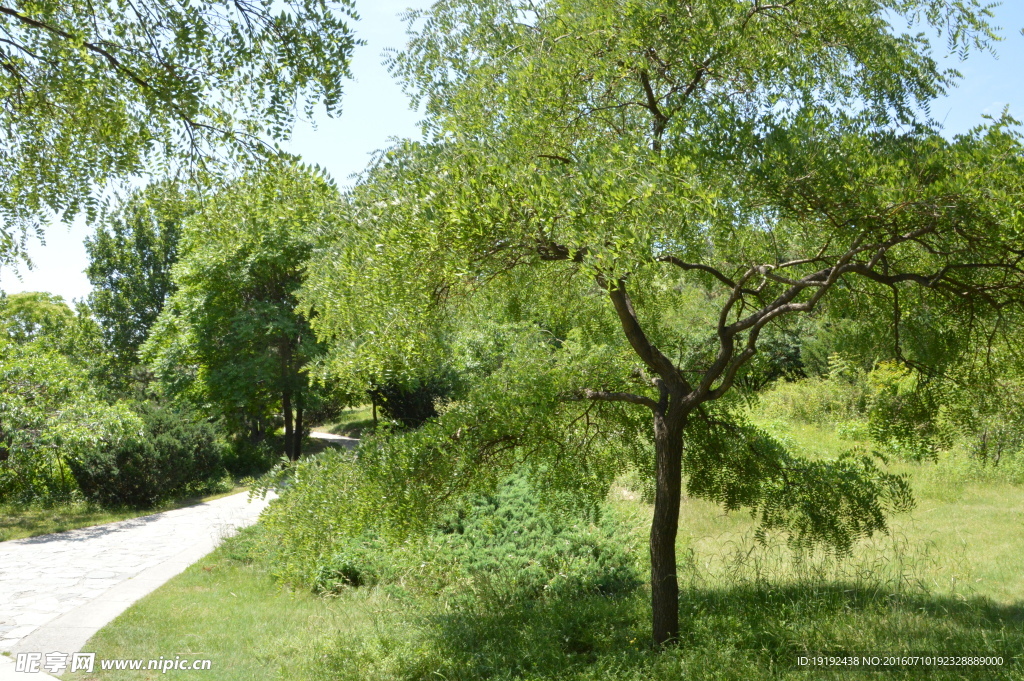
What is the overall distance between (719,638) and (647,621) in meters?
1.07

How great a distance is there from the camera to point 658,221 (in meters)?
4.39

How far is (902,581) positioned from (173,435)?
51.7 ft

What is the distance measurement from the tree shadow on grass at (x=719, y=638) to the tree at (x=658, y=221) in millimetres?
530

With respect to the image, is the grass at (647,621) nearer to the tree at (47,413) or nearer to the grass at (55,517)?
the tree at (47,413)

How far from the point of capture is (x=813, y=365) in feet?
68.8

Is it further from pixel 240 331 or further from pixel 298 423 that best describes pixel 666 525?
pixel 298 423

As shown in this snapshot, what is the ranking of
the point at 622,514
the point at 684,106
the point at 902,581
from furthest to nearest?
the point at 622,514 → the point at 902,581 → the point at 684,106

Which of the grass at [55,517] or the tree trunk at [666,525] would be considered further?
the grass at [55,517]

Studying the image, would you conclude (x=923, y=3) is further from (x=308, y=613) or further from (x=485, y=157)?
(x=308, y=613)

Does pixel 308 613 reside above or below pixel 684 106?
below

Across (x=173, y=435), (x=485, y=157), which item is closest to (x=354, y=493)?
(x=485, y=157)

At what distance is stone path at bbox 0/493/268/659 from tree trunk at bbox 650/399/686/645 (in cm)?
388

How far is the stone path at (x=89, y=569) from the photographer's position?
7.75 metres

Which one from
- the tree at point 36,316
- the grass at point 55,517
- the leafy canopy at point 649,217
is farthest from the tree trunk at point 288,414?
the leafy canopy at point 649,217
